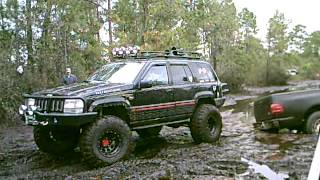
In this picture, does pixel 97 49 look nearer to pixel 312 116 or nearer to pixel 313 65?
pixel 312 116

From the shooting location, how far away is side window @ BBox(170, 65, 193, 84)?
→ 1005cm

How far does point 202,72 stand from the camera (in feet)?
35.7

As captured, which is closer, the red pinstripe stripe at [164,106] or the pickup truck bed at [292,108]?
the red pinstripe stripe at [164,106]

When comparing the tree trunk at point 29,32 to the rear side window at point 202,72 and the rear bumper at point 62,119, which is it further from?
the rear bumper at point 62,119

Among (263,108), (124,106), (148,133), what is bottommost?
(148,133)

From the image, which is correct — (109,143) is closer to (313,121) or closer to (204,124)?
(204,124)

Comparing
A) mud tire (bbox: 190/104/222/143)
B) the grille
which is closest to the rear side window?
mud tire (bbox: 190/104/222/143)

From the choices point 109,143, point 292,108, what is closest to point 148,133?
point 109,143

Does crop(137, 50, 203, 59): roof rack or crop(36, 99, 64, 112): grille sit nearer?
crop(36, 99, 64, 112): grille

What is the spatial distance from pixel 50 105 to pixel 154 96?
227 cm

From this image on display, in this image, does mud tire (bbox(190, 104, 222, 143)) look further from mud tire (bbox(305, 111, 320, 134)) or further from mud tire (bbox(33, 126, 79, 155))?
mud tire (bbox(33, 126, 79, 155))

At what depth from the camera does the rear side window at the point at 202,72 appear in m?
10.7

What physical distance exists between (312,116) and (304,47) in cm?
7243

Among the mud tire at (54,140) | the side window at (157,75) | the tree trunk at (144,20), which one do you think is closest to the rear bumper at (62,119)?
the mud tire at (54,140)
